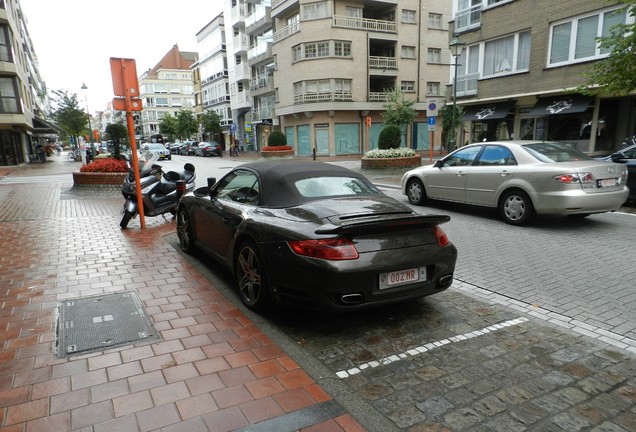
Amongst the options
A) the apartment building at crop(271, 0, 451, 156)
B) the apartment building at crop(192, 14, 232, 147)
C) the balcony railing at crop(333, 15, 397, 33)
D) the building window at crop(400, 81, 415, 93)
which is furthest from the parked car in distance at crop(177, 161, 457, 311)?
the apartment building at crop(192, 14, 232, 147)

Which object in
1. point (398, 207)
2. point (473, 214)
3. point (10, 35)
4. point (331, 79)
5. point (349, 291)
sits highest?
point (10, 35)

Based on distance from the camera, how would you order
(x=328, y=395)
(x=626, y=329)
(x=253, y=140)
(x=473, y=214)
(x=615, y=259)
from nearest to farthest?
(x=328, y=395) < (x=626, y=329) < (x=615, y=259) < (x=473, y=214) < (x=253, y=140)

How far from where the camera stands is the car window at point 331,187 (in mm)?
4488

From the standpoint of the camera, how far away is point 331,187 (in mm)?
4656

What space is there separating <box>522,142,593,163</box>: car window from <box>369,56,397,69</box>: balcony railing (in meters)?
31.1

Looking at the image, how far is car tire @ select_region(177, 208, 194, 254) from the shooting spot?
20.4ft

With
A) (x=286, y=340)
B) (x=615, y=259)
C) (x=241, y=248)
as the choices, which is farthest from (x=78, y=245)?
(x=615, y=259)

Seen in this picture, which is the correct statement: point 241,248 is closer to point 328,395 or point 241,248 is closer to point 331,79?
point 328,395

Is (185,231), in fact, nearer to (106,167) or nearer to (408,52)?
(106,167)

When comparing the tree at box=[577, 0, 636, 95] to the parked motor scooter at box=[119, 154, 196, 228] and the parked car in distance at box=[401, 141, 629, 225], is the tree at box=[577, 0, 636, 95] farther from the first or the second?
the parked motor scooter at box=[119, 154, 196, 228]

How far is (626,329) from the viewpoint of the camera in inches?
146

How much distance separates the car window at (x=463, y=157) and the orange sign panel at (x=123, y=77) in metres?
6.64

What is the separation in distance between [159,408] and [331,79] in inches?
1394

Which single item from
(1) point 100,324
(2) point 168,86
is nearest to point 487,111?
(1) point 100,324
